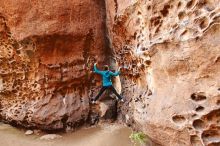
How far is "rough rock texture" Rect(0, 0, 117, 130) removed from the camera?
20.9ft

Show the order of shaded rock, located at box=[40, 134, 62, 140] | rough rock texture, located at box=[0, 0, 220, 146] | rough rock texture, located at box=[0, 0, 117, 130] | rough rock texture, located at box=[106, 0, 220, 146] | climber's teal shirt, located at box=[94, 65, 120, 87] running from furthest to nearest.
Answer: climber's teal shirt, located at box=[94, 65, 120, 87], rough rock texture, located at box=[0, 0, 117, 130], shaded rock, located at box=[40, 134, 62, 140], rough rock texture, located at box=[0, 0, 220, 146], rough rock texture, located at box=[106, 0, 220, 146]

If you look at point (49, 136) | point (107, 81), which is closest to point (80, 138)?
point (49, 136)

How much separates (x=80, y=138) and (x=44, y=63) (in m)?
1.94

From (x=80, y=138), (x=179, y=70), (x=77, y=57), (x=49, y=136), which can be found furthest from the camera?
(x=77, y=57)

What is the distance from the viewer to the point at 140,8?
502 cm

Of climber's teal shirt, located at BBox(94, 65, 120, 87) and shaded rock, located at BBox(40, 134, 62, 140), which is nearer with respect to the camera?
shaded rock, located at BBox(40, 134, 62, 140)

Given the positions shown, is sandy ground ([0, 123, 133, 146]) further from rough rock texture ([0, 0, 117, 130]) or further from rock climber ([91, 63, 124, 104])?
rock climber ([91, 63, 124, 104])

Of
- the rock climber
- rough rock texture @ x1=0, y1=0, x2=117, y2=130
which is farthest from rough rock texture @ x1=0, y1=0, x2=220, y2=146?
the rock climber

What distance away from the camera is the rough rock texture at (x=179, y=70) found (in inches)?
136

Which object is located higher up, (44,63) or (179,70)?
(44,63)

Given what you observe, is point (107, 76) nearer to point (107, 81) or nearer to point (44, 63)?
point (107, 81)

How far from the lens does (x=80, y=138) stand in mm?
6074

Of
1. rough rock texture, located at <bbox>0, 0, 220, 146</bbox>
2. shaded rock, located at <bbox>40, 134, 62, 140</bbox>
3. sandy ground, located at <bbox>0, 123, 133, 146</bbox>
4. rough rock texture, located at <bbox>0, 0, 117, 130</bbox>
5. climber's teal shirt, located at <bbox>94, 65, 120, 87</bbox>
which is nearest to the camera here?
rough rock texture, located at <bbox>0, 0, 220, 146</bbox>

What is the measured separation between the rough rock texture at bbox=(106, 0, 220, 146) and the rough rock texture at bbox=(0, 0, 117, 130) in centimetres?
196
